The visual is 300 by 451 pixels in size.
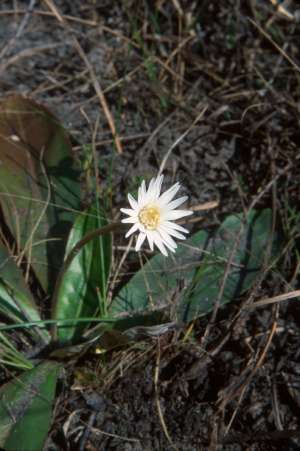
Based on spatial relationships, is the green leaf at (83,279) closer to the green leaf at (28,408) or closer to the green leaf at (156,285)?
the green leaf at (156,285)

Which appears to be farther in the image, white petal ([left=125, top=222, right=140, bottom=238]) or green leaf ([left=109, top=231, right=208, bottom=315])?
green leaf ([left=109, top=231, right=208, bottom=315])

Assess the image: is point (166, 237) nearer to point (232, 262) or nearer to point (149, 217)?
point (149, 217)

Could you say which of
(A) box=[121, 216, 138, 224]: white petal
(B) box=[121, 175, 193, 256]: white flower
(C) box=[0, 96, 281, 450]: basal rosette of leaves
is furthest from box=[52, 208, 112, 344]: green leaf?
(A) box=[121, 216, 138, 224]: white petal

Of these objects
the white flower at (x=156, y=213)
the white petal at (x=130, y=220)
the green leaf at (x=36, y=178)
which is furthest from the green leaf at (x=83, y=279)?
the white petal at (x=130, y=220)

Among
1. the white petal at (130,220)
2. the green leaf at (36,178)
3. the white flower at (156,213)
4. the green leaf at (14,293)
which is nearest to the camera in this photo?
the white petal at (130,220)

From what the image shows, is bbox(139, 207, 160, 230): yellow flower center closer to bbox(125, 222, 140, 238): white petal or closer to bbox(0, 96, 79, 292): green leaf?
bbox(125, 222, 140, 238): white petal

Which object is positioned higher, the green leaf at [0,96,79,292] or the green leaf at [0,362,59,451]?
the green leaf at [0,96,79,292]

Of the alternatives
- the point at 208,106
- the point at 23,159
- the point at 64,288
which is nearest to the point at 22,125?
the point at 23,159
